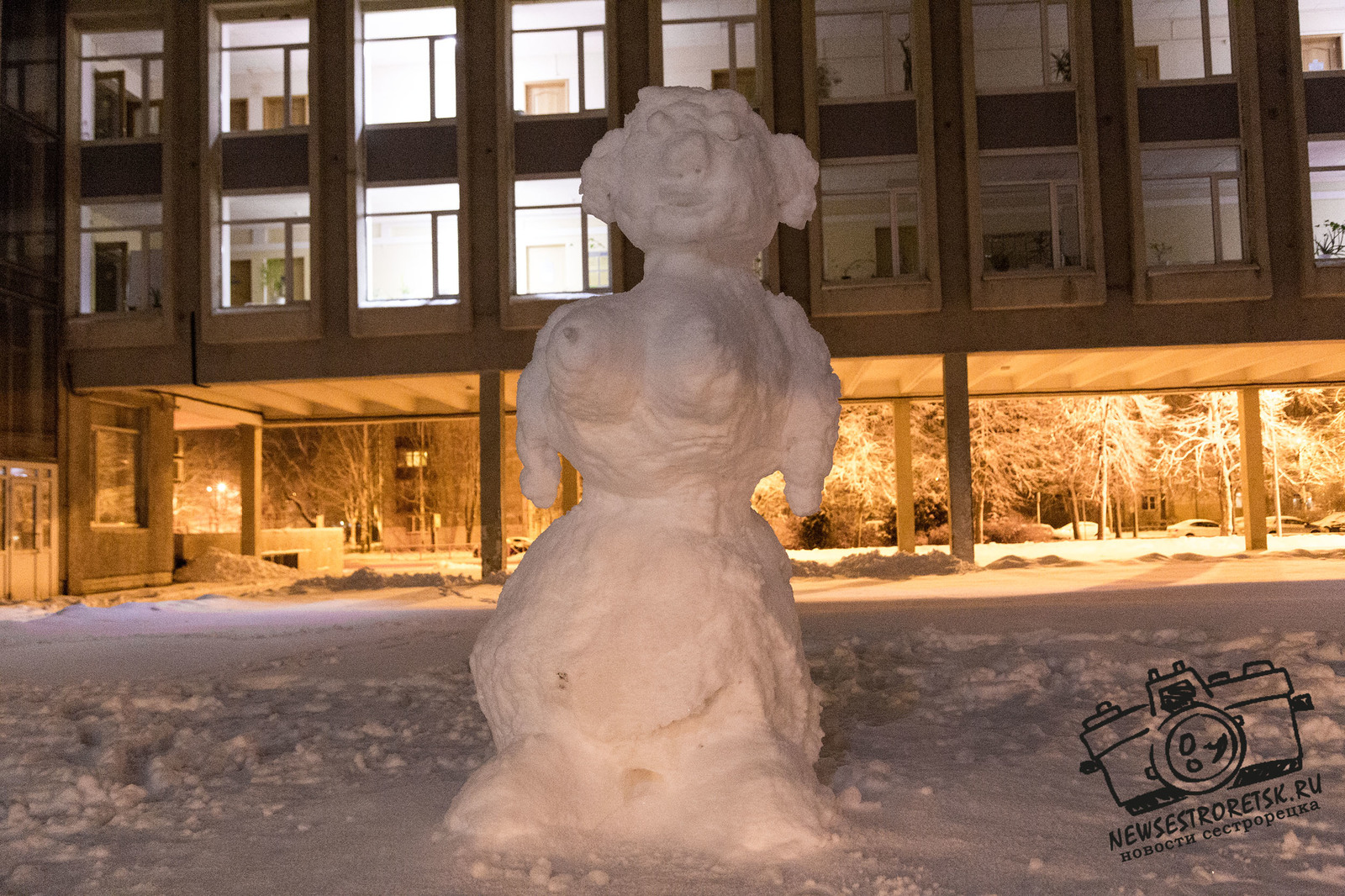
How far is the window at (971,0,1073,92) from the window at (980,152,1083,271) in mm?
1279

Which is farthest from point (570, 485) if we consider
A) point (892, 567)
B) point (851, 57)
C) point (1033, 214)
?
point (1033, 214)

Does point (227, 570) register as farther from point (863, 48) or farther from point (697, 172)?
point (697, 172)

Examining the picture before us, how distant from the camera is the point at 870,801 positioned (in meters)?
3.54

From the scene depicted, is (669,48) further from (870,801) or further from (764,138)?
(870,801)

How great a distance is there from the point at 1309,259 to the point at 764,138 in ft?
46.2

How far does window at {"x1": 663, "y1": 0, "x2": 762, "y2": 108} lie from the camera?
51.9 feet

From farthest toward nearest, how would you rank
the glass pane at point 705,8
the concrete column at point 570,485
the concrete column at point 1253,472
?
the concrete column at point 1253,472
the concrete column at point 570,485
the glass pane at point 705,8

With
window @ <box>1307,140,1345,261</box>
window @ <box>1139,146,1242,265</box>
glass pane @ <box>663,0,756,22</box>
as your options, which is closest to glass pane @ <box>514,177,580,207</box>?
glass pane @ <box>663,0,756,22</box>

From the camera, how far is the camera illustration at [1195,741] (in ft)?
12.4

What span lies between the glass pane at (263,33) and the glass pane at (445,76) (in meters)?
2.57

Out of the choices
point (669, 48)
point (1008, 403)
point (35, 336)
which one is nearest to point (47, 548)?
point (35, 336)

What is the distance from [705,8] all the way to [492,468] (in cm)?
805

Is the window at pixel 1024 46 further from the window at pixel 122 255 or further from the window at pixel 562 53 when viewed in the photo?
the window at pixel 122 255

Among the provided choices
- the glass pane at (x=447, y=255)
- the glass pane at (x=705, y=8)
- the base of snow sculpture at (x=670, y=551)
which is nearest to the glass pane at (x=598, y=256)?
the glass pane at (x=447, y=255)
